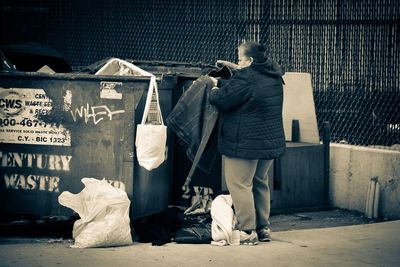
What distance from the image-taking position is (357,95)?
413 inches

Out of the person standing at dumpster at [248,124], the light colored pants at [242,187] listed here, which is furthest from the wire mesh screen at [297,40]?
the light colored pants at [242,187]

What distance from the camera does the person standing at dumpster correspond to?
7.57 metres

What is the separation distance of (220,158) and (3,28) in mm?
5804

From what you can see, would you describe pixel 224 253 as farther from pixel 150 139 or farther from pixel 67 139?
pixel 67 139

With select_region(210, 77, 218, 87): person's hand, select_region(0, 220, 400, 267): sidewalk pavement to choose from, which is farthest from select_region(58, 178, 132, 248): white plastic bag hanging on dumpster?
select_region(210, 77, 218, 87): person's hand

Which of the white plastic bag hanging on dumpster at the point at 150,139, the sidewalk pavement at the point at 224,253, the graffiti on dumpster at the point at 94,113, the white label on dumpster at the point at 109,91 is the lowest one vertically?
the sidewalk pavement at the point at 224,253

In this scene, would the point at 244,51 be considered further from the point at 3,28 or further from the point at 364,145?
the point at 3,28

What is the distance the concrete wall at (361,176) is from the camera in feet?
31.5

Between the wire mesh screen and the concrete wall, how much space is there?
41 cm

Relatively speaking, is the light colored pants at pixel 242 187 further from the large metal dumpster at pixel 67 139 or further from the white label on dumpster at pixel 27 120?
the white label on dumpster at pixel 27 120

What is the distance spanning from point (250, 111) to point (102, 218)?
1548mm

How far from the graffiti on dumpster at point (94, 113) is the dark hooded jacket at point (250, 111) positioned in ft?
3.14

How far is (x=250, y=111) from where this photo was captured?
301 inches

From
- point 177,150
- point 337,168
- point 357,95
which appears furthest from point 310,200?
point 177,150
